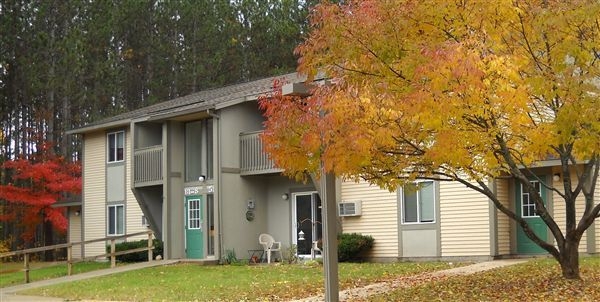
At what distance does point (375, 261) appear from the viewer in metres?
23.6

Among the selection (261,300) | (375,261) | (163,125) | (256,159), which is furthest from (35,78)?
(261,300)

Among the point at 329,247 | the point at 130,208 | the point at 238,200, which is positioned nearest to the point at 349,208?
the point at 238,200

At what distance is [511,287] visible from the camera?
14484 millimetres

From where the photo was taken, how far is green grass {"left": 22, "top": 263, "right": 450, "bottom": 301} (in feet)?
55.0

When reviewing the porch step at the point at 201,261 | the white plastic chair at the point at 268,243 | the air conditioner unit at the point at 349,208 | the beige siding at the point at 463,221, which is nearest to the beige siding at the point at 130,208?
the porch step at the point at 201,261

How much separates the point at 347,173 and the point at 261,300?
3.72 m

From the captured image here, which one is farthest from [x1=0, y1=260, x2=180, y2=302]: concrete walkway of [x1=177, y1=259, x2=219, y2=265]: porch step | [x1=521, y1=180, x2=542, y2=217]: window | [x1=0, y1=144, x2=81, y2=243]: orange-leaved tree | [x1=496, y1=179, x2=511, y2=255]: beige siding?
[x1=521, y1=180, x2=542, y2=217]: window

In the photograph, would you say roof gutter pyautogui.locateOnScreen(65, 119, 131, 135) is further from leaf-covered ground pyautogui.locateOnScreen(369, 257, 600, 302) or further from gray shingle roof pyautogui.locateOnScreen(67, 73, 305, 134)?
leaf-covered ground pyautogui.locateOnScreen(369, 257, 600, 302)

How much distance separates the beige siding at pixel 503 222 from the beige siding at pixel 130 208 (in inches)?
560

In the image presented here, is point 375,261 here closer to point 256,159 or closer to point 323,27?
point 256,159

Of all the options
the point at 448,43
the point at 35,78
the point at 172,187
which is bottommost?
the point at 172,187

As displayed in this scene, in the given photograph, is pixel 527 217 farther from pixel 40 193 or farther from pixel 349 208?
pixel 40 193

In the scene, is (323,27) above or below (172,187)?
above

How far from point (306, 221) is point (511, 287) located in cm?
1189
